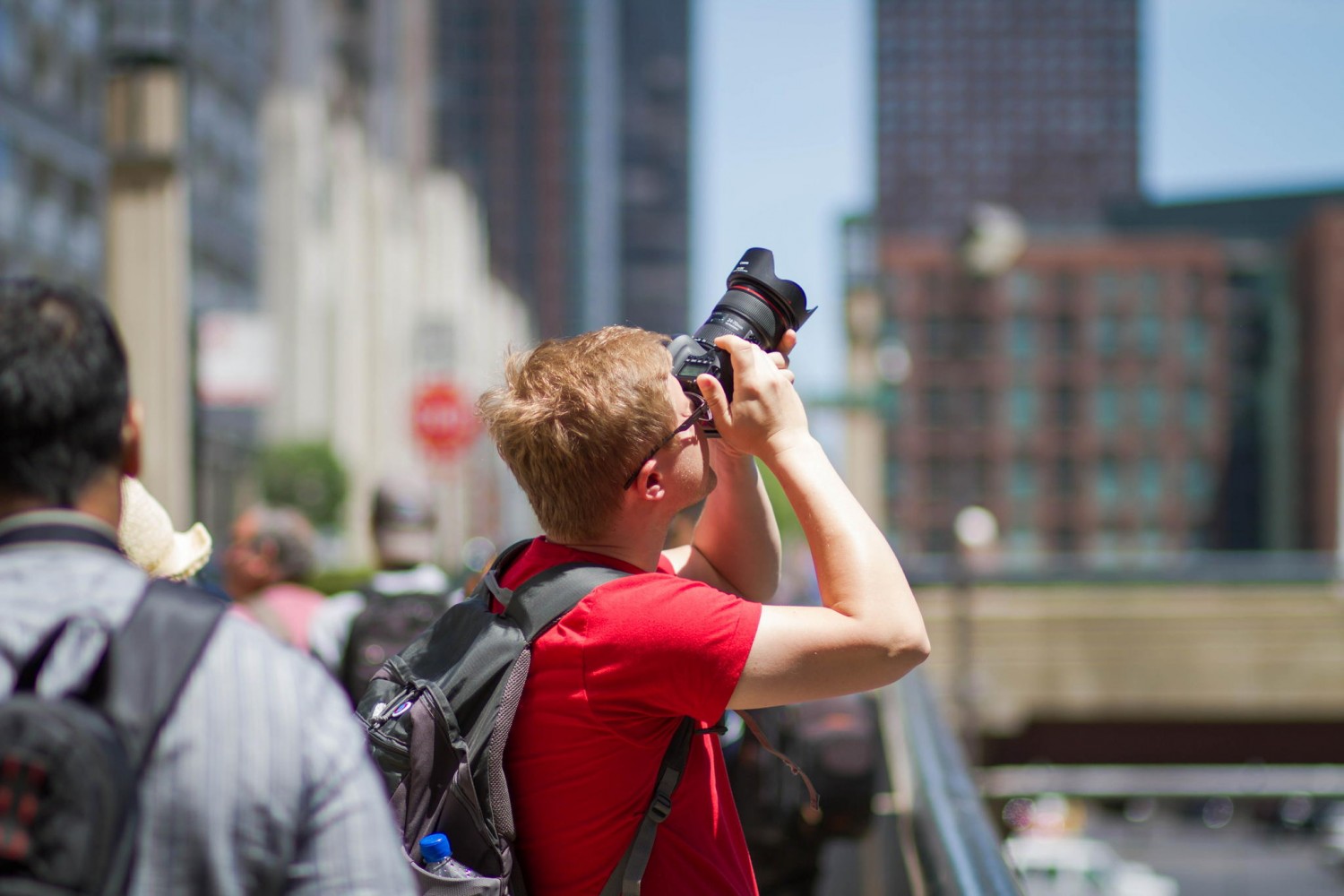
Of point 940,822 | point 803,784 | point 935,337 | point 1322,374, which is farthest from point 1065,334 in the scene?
point 940,822

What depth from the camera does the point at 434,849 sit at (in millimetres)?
1878

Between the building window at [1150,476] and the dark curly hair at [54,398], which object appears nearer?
the dark curly hair at [54,398]

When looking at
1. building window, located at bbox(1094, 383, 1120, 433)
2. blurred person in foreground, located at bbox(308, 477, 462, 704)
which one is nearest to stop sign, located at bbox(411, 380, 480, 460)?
blurred person in foreground, located at bbox(308, 477, 462, 704)

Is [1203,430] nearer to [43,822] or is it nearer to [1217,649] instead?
[1217,649]

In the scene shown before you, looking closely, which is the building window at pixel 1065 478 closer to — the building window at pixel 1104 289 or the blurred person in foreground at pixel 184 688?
the building window at pixel 1104 289

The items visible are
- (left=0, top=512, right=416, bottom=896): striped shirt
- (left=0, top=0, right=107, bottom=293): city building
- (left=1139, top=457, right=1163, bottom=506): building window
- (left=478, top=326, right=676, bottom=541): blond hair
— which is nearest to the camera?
(left=0, top=512, right=416, bottom=896): striped shirt

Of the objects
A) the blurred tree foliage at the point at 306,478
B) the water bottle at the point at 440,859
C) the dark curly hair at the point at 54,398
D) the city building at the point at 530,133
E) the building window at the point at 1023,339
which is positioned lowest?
the blurred tree foliage at the point at 306,478

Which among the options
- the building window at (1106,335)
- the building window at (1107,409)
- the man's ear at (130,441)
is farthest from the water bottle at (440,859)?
the building window at (1106,335)

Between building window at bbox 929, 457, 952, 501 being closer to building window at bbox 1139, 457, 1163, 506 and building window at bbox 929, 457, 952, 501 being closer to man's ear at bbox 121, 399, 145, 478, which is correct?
building window at bbox 1139, 457, 1163, 506

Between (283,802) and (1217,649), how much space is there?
73.9 ft

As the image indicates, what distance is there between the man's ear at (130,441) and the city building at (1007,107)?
17193cm

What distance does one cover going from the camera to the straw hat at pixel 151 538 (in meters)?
2.68

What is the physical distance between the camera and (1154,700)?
2173 centimetres

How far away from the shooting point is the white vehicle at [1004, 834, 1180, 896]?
2159 centimetres
